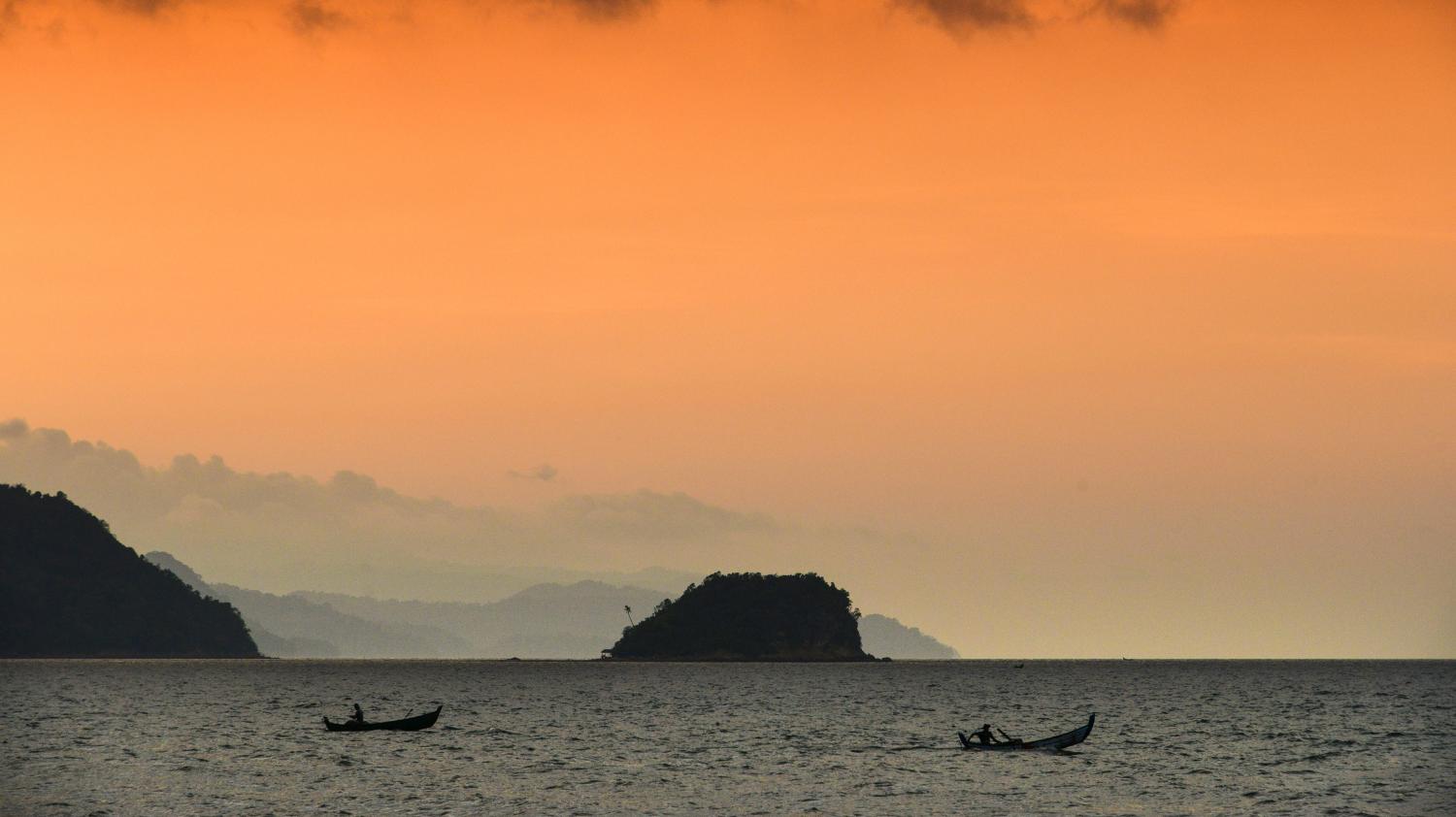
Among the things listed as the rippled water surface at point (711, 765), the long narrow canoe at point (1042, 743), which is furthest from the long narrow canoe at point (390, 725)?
the long narrow canoe at point (1042, 743)

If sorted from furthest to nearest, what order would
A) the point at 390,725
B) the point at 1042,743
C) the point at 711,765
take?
the point at 390,725
the point at 1042,743
the point at 711,765

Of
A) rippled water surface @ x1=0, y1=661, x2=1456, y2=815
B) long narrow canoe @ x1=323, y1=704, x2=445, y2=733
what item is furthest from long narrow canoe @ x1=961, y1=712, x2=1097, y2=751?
long narrow canoe @ x1=323, y1=704, x2=445, y2=733

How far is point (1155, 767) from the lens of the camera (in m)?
102

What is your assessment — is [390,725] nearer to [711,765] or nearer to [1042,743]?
[711,765]

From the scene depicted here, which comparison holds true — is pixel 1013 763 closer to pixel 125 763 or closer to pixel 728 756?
pixel 728 756

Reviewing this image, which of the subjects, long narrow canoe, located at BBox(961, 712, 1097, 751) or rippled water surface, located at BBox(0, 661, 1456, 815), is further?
long narrow canoe, located at BBox(961, 712, 1097, 751)

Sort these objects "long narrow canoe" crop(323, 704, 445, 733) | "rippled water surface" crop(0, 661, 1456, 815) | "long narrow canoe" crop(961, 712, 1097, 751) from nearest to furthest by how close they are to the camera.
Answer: "rippled water surface" crop(0, 661, 1456, 815) < "long narrow canoe" crop(961, 712, 1097, 751) < "long narrow canoe" crop(323, 704, 445, 733)

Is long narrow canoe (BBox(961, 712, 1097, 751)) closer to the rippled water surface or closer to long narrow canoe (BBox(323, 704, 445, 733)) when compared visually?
the rippled water surface

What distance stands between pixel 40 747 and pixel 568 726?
45033 millimetres

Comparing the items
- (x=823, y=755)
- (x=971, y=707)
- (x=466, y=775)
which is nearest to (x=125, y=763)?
(x=466, y=775)

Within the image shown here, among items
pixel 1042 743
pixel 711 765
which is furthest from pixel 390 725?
pixel 1042 743

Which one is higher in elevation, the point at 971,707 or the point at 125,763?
the point at 971,707

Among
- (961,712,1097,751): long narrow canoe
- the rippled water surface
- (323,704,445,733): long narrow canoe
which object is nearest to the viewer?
the rippled water surface

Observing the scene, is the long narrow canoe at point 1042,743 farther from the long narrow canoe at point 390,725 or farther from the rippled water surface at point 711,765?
the long narrow canoe at point 390,725
